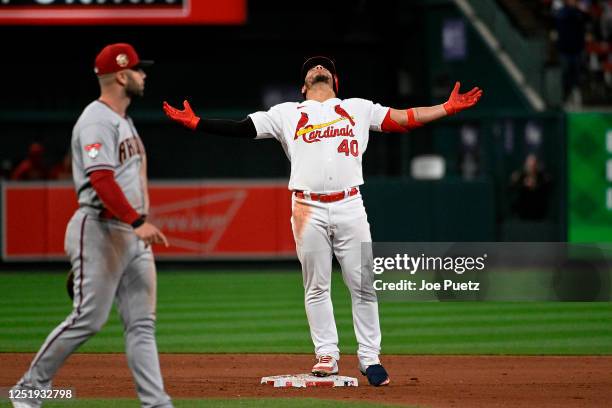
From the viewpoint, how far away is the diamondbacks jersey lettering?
6066 millimetres

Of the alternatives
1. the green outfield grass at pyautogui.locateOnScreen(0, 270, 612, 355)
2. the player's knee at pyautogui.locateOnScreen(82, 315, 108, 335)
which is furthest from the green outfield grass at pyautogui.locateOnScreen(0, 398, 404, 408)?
the green outfield grass at pyautogui.locateOnScreen(0, 270, 612, 355)

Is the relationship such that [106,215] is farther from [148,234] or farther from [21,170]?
[21,170]

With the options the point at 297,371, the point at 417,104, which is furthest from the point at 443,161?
the point at 297,371

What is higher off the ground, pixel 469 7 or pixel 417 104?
pixel 469 7

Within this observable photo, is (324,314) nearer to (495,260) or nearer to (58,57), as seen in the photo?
(495,260)

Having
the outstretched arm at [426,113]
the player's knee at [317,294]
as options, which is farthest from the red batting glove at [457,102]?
the player's knee at [317,294]

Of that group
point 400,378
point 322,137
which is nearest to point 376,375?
point 400,378

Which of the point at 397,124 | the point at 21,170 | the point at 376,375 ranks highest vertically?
the point at 397,124

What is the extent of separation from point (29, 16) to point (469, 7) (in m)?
8.14

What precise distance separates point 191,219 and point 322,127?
11.5m

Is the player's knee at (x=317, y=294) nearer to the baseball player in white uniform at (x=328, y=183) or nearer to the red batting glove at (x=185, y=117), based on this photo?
the baseball player in white uniform at (x=328, y=183)

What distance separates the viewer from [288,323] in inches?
488

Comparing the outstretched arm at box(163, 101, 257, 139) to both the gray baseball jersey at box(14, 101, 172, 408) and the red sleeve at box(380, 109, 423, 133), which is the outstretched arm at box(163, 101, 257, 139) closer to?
the red sleeve at box(380, 109, 423, 133)

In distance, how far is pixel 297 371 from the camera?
8945 mm
